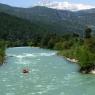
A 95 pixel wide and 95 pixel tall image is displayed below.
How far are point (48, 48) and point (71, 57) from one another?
2900 inches

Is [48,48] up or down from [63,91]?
down

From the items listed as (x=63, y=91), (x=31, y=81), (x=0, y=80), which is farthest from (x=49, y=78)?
(x=63, y=91)

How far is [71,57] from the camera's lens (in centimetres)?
11369

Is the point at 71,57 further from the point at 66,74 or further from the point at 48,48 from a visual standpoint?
the point at 48,48

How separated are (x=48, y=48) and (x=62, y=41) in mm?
13084

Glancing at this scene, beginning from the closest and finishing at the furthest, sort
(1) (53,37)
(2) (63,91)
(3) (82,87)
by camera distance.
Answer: (2) (63,91), (3) (82,87), (1) (53,37)

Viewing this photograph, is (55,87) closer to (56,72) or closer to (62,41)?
(56,72)

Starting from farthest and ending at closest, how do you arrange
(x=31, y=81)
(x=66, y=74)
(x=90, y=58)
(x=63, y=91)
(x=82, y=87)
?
1. (x=90, y=58)
2. (x=66, y=74)
3. (x=31, y=81)
4. (x=82, y=87)
5. (x=63, y=91)

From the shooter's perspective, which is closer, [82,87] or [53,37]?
[82,87]

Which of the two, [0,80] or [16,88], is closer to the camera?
[16,88]

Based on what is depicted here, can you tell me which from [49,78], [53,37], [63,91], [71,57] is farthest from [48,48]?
[63,91]

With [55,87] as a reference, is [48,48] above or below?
below

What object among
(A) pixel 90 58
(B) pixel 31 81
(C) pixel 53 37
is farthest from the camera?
(C) pixel 53 37

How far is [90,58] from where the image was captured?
3201 inches
